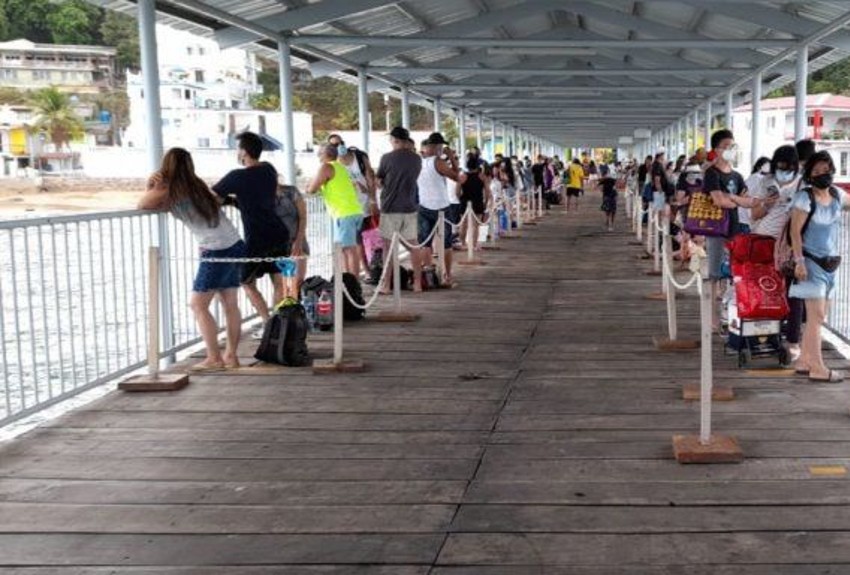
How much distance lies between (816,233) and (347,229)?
4.98 m

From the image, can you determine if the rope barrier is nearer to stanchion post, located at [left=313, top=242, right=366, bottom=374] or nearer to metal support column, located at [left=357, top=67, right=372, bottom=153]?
stanchion post, located at [left=313, top=242, right=366, bottom=374]

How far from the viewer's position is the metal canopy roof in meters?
10.1

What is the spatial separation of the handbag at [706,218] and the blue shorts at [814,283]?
1363mm

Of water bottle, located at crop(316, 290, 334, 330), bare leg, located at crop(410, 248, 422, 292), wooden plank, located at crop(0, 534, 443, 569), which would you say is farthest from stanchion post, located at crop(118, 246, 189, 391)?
bare leg, located at crop(410, 248, 422, 292)

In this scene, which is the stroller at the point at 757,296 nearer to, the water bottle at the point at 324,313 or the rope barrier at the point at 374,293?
the rope barrier at the point at 374,293

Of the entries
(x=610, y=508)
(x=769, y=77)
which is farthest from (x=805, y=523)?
(x=769, y=77)

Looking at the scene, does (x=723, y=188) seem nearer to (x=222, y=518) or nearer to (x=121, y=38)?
(x=222, y=518)

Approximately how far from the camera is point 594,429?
5281 mm

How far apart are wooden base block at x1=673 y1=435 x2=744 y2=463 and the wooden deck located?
0.08 m

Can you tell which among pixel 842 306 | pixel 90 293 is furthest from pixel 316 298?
pixel 842 306

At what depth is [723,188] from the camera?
23.9ft

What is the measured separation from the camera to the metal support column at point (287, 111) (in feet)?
35.7

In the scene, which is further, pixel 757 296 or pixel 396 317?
pixel 396 317

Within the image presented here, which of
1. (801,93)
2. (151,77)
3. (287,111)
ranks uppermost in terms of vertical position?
(801,93)
